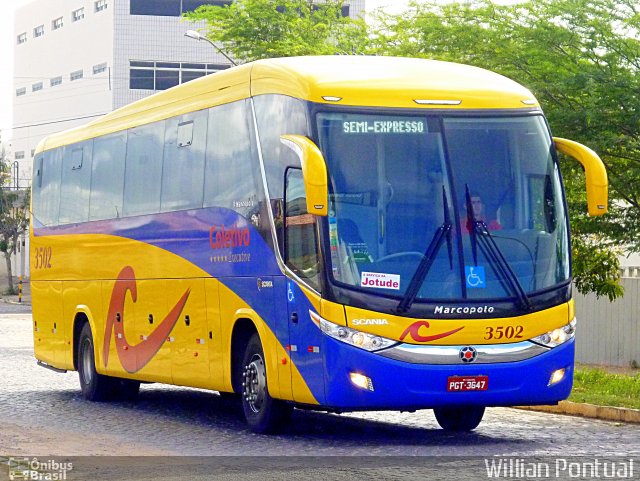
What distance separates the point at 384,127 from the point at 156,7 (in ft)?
205

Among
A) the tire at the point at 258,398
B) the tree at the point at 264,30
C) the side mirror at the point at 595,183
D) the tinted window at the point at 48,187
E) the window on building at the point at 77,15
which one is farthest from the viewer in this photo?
the window on building at the point at 77,15

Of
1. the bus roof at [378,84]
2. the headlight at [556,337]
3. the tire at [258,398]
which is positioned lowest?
the tire at [258,398]

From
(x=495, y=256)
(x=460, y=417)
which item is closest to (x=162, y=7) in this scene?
(x=460, y=417)

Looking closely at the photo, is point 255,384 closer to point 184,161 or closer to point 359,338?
point 359,338

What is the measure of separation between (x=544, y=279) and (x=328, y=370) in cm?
217

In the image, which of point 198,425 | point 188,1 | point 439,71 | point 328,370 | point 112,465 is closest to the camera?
point 112,465

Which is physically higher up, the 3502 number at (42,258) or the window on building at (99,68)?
the window on building at (99,68)

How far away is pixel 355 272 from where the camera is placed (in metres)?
12.6

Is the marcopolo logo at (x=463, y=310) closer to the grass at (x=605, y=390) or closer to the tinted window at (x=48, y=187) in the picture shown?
the grass at (x=605, y=390)

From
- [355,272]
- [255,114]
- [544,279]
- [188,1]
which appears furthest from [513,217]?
[188,1]

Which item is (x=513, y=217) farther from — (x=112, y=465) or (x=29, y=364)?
(x=29, y=364)

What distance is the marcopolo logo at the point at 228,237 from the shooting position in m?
14.2

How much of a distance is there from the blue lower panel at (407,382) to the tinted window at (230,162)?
2.24 meters

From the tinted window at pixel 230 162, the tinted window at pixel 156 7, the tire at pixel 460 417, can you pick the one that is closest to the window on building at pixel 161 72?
the tinted window at pixel 156 7
